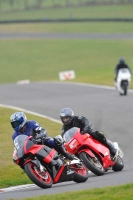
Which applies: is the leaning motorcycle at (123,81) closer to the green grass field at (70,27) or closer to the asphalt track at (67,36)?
the asphalt track at (67,36)

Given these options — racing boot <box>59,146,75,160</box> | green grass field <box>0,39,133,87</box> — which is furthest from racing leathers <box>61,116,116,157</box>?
green grass field <box>0,39,133,87</box>

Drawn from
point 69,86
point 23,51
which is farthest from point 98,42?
point 69,86

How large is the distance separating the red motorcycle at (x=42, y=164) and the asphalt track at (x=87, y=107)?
0.15m

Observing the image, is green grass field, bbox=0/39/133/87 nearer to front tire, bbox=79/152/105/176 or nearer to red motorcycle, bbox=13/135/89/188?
front tire, bbox=79/152/105/176

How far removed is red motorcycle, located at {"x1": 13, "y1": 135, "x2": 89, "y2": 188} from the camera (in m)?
10.3

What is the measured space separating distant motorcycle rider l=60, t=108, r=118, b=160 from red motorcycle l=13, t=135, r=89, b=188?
4.40 ft

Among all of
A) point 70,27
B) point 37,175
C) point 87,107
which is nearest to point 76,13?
point 70,27

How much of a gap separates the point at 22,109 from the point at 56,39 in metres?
32.7

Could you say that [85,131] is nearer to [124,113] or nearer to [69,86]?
[124,113]

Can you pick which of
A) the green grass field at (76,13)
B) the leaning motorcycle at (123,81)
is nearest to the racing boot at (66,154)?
the leaning motorcycle at (123,81)

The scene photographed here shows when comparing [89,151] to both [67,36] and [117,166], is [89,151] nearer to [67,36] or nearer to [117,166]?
[117,166]

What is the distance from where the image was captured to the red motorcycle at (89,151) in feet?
38.0

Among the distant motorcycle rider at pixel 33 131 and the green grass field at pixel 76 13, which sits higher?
the distant motorcycle rider at pixel 33 131

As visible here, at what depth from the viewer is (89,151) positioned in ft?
38.4
